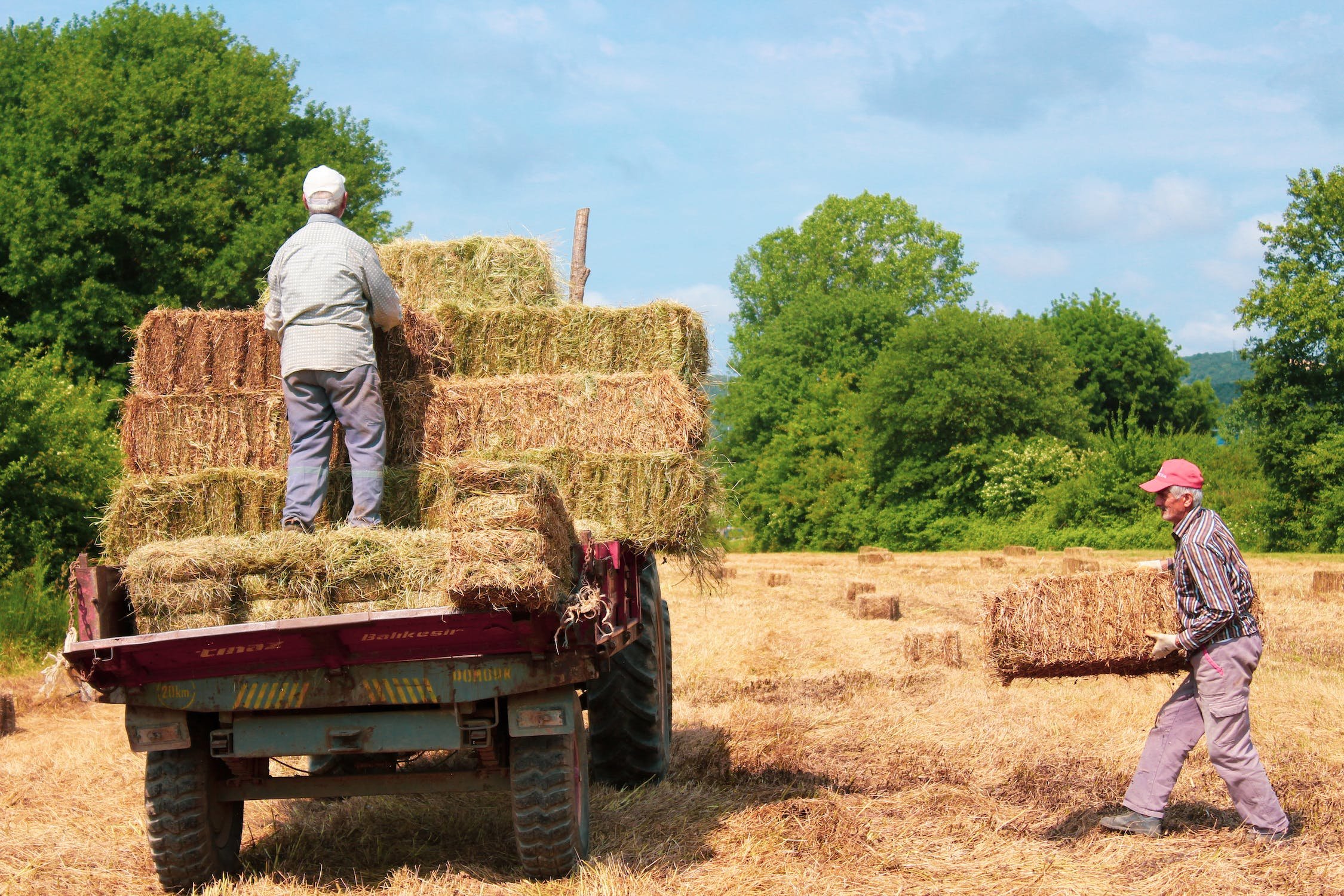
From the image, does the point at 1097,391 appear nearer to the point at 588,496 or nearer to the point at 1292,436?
Result: the point at 1292,436

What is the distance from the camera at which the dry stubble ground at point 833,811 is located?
5.78 m

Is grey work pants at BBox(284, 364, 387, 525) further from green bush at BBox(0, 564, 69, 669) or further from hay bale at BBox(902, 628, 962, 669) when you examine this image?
green bush at BBox(0, 564, 69, 669)

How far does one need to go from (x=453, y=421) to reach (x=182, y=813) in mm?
2474

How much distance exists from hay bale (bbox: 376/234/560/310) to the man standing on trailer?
2.16m

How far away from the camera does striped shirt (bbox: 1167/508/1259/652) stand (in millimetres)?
6336

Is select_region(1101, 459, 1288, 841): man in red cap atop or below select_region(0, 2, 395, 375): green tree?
below

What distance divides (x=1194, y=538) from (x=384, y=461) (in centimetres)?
414

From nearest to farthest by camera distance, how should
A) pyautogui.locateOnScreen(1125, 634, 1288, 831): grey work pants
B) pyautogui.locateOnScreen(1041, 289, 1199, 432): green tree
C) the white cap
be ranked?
pyautogui.locateOnScreen(1125, 634, 1288, 831): grey work pants
the white cap
pyautogui.locateOnScreen(1041, 289, 1199, 432): green tree

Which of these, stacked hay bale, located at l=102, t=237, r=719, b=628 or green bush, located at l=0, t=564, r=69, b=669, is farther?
green bush, located at l=0, t=564, r=69, b=669

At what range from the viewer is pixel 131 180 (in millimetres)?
29672

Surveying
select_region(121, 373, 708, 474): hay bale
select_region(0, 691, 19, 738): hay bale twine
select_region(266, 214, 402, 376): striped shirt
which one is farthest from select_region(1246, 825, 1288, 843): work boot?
select_region(0, 691, 19, 738): hay bale twine

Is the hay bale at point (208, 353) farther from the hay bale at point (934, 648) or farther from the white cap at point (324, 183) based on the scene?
the hay bale at point (934, 648)

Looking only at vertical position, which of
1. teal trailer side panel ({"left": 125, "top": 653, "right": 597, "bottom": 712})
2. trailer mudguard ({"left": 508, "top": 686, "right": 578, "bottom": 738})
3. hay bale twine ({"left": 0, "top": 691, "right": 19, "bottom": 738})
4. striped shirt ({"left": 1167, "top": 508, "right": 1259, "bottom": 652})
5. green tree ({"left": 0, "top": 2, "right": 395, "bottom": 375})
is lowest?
hay bale twine ({"left": 0, "top": 691, "right": 19, "bottom": 738})

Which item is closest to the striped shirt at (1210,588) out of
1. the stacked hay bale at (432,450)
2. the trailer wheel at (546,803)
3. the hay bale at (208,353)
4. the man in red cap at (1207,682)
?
the man in red cap at (1207,682)
